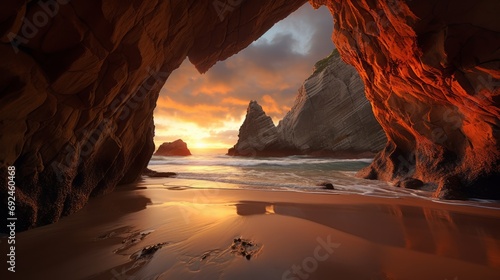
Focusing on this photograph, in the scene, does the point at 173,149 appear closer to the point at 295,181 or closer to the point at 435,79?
the point at 295,181

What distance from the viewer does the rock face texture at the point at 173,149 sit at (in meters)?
45.3

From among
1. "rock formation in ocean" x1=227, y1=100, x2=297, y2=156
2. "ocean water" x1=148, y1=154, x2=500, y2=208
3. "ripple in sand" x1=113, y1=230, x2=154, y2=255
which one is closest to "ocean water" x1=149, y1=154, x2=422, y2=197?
"ocean water" x1=148, y1=154, x2=500, y2=208

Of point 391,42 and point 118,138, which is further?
point 391,42

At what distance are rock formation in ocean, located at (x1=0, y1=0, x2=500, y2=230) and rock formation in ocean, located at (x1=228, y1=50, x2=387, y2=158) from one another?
20.9 metres

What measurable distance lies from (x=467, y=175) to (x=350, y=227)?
638 centimetres

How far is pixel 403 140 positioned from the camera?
10.9 m

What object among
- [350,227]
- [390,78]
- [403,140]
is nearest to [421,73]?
[390,78]

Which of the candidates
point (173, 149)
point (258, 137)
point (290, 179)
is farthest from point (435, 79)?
point (173, 149)

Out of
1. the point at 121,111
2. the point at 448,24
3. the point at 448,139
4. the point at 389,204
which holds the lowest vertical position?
the point at 389,204

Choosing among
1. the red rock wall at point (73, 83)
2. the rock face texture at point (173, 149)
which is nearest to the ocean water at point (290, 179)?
the red rock wall at point (73, 83)

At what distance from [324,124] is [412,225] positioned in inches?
1215

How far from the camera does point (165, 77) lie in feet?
23.8

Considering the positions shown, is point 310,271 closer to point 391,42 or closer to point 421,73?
point 421,73

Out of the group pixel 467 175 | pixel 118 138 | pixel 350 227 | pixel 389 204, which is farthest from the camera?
pixel 467 175
